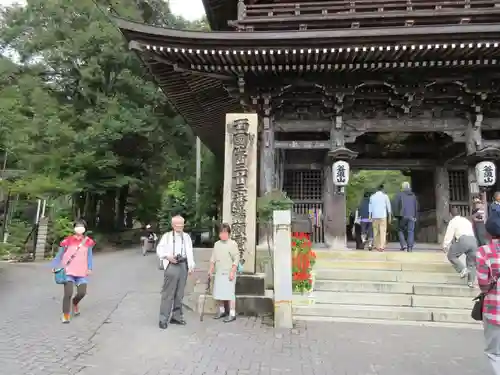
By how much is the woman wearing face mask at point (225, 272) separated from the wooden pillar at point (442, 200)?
29.2 feet

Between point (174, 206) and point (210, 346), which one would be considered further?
point (174, 206)

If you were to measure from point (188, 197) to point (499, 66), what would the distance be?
16.9m

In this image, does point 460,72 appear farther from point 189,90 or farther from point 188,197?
point 188,197

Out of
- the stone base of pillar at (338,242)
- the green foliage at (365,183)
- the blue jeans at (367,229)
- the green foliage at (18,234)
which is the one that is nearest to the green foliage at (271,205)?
the stone base of pillar at (338,242)

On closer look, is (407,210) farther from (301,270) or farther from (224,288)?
(224,288)

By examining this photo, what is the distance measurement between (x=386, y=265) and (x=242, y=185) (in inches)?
156

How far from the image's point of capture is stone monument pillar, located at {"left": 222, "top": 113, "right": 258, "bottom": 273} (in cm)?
765

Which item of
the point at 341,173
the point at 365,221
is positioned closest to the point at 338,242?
the point at 365,221

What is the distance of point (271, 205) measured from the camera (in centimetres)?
767

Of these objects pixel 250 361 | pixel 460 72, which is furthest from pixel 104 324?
pixel 460 72

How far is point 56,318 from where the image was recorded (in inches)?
271

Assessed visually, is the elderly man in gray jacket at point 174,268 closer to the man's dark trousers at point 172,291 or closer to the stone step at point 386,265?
→ the man's dark trousers at point 172,291

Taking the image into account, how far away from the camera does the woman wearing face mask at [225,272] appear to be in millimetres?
6875

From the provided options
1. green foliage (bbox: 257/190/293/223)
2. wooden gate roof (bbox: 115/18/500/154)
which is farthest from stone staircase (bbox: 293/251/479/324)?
wooden gate roof (bbox: 115/18/500/154)
